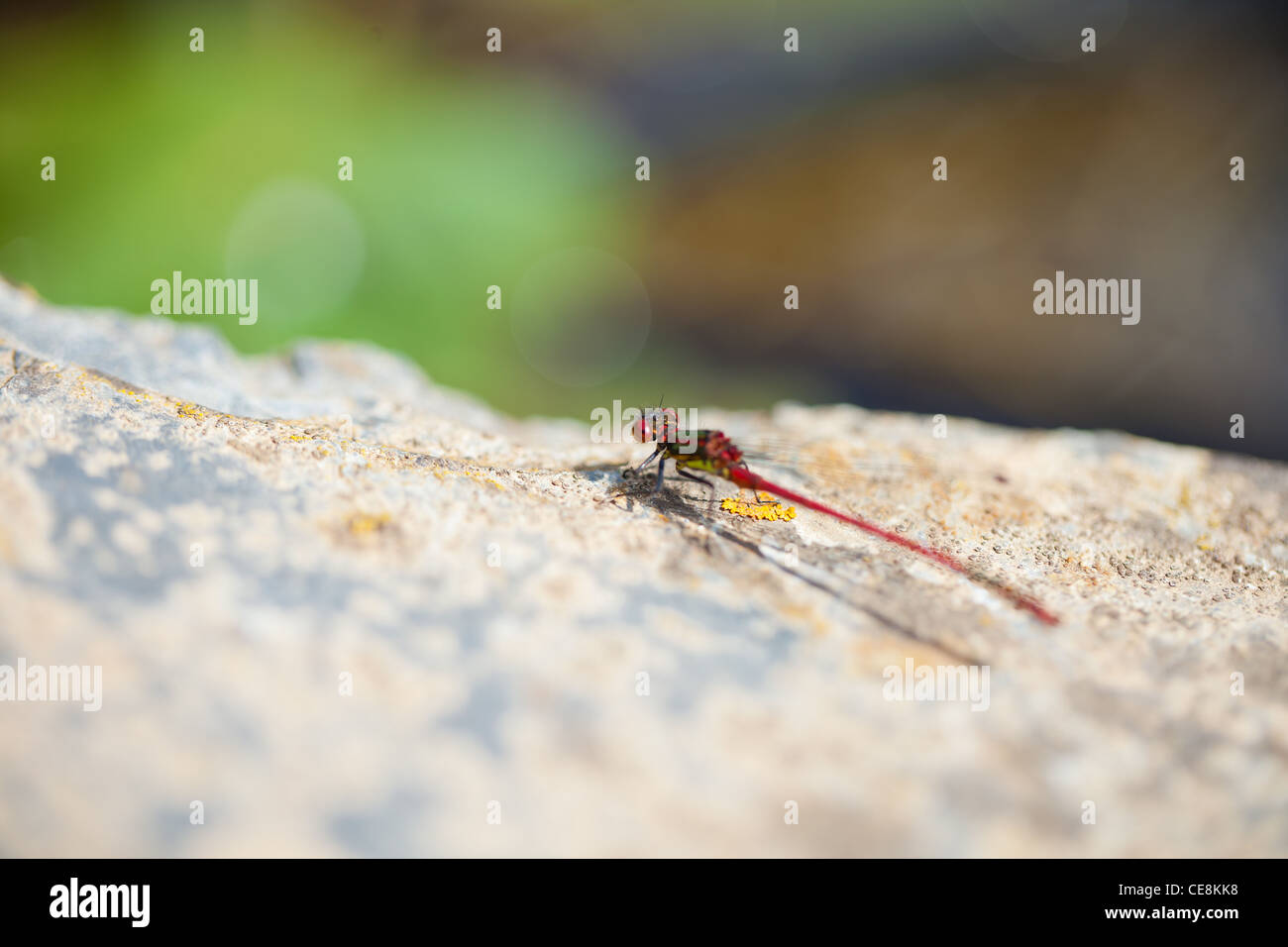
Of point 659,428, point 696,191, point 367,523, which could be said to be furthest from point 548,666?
point 696,191

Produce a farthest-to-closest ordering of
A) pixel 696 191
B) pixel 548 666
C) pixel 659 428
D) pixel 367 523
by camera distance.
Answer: pixel 696 191 → pixel 659 428 → pixel 367 523 → pixel 548 666

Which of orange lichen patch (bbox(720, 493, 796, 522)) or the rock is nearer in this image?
the rock

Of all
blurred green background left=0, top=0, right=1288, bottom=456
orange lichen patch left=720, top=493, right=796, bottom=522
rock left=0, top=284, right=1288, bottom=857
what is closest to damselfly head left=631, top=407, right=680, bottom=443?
rock left=0, top=284, right=1288, bottom=857

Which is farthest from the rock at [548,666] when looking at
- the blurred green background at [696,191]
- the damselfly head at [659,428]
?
the blurred green background at [696,191]

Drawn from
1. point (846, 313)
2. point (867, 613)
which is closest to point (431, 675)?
point (867, 613)

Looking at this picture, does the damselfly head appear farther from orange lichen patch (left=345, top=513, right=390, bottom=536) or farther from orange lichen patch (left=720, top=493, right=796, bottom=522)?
orange lichen patch (left=345, top=513, right=390, bottom=536)

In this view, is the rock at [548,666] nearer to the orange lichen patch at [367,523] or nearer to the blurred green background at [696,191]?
the orange lichen patch at [367,523]

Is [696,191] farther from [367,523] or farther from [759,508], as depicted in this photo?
[367,523]
